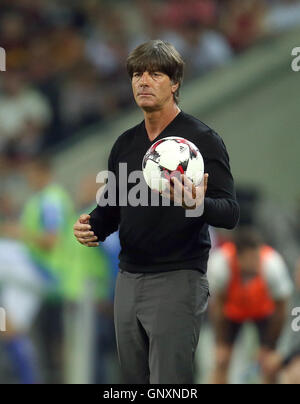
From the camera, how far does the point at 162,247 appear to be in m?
3.78

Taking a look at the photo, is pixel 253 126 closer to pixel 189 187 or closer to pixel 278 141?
pixel 278 141

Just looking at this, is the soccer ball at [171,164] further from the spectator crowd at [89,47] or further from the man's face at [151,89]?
the spectator crowd at [89,47]

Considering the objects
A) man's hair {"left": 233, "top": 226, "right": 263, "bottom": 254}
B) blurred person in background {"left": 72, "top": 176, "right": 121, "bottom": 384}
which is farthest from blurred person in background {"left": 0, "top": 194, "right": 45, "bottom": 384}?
man's hair {"left": 233, "top": 226, "right": 263, "bottom": 254}

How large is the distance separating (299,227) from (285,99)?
6.05ft

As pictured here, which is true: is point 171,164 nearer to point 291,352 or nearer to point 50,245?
point 291,352

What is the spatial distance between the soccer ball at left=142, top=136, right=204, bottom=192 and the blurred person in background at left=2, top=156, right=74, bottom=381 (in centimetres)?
393

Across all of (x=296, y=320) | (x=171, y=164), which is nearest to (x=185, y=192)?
(x=171, y=164)

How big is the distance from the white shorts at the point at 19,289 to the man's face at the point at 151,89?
3933 mm

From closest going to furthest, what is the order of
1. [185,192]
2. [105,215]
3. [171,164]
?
[185,192] → [171,164] → [105,215]

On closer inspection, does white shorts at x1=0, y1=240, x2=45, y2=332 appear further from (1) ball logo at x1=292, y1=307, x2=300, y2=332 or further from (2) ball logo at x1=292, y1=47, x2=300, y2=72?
(2) ball logo at x1=292, y1=47, x2=300, y2=72

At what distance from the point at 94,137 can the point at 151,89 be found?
21.5 ft

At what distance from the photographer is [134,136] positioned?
12.9ft

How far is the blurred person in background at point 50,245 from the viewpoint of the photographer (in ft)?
24.3

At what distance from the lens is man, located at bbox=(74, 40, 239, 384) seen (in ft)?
12.3
